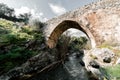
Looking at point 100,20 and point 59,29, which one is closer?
point 100,20

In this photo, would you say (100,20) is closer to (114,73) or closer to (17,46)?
(17,46)

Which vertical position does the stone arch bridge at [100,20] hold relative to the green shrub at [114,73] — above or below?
above

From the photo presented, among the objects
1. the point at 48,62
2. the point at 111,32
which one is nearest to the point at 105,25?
the point at 111,32

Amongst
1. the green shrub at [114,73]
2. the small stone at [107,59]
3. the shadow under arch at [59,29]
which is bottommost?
the small stone at [107,59]

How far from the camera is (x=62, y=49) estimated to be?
23172 millimetres

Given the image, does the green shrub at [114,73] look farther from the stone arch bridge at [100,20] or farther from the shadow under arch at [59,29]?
the shadow under arch at [59,29]

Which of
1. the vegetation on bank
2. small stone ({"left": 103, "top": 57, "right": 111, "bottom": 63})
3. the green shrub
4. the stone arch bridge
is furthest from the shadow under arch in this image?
the green shrub

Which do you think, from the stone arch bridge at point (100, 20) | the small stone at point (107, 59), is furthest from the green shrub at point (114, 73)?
the stone arch bridge at point (100, 20)

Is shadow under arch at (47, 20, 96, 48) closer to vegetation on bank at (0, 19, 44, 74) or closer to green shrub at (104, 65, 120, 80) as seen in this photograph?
vegetation on bank at (0, 19, 44, 74)

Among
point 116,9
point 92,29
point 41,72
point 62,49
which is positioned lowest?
point 41,72

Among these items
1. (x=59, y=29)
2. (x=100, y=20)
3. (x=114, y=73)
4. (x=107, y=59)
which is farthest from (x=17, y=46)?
(x=114, y=73)

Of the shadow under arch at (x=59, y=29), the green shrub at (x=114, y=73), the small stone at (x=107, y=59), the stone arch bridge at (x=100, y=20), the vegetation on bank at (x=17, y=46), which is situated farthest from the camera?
the shadow under arch at (x=59, y=29)

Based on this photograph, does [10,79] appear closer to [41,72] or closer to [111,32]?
[41,72]

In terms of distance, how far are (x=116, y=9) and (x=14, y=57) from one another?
7109mm
